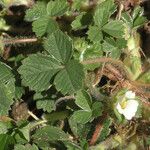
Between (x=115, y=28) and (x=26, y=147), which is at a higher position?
(x=115, y=28)

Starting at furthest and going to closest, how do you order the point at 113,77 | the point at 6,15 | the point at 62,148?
the point at 6,15, the point at 113,77, the point at 62,148

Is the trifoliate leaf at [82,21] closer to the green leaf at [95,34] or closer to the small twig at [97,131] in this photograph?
the green leaf at [95,34]

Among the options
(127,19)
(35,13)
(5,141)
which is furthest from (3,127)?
(127,19)

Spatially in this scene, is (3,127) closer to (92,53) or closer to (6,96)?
(6,96)

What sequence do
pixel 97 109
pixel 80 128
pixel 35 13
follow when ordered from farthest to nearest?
pixel 35 13
pixel 80 128
pixel 97 109

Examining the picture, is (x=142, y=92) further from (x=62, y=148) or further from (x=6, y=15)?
(x=6, y=15)

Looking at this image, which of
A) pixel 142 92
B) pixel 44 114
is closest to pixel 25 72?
pixel 44 114

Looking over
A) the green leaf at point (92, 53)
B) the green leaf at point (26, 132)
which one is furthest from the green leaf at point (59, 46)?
the green leaf at point (26, 132)
